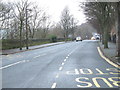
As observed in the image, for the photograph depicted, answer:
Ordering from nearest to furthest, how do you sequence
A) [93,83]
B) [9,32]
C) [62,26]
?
1. [93,83]
2. [9,32]
3. [62,26]

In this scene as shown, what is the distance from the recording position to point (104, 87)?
299 inches

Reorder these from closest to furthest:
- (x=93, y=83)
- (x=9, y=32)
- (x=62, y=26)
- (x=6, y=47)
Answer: (x=93, y=83), (x=6, y=47), (x=9, y=32), (x=62, y=26)

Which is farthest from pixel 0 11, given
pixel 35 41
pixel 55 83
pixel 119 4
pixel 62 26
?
pixel 62 26

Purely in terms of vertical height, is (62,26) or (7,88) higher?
(62,26)

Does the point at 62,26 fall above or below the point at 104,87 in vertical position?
above

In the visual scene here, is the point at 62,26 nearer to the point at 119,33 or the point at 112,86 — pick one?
the point at 119,33

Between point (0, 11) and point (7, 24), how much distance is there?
9.05m

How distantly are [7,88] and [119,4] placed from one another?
41.9ft

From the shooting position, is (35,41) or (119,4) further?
(35,41)

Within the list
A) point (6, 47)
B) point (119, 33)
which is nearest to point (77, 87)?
point (119, 33)

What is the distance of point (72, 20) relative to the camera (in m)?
100

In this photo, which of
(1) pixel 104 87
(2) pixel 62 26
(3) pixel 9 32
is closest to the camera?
(1) pixel 104 87

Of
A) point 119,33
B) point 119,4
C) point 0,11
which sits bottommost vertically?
point 119,33

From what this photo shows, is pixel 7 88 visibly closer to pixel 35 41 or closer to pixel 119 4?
pixel 119 4
